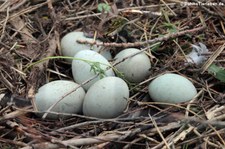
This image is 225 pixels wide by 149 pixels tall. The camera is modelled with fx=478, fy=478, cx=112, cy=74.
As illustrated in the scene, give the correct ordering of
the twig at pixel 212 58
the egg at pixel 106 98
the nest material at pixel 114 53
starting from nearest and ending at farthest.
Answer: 1. the nest material at pixel 114 53
2. the egg at pixel 106 98
3. the twig at pixel 212 58

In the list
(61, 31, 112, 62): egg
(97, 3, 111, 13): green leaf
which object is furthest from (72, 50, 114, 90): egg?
(97, 3, 111, 13): green leaf

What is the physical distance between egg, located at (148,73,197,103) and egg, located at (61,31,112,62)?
0.36 metres

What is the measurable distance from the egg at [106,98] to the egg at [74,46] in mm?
328

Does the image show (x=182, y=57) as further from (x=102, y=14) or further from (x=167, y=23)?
(x=102, y=14)

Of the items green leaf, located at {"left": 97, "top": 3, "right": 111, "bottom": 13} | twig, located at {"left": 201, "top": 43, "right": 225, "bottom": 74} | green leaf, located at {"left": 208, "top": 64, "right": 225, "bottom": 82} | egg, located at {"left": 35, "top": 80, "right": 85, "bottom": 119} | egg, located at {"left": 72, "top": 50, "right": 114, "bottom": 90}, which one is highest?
green leaf, located at {"left": 97, "top": 3, "right": 111, "bottom": 13}

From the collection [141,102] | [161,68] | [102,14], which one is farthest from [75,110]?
[102,14]

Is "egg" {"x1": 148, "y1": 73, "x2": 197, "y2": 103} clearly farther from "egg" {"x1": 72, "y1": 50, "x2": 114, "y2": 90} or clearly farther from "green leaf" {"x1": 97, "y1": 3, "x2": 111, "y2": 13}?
"green leaf" {"x1": 97, "y1": 3, "x2": 111, "y2": 13}

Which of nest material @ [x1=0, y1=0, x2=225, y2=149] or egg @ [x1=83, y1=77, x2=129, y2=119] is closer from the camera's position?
nest material @ [x1=0, y1=0, x2=225, y2=149]

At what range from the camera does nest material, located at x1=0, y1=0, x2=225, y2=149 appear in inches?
71.2

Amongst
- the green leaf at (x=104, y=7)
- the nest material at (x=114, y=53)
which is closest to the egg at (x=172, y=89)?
the nest material at (x=114, y=53)

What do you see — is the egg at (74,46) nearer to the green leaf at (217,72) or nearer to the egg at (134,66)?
the egg at (134,66)

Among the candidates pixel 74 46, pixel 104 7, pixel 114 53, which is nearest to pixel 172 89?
pixel 114 53

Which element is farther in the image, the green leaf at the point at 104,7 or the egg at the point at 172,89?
the green leaf at the point at 104,7

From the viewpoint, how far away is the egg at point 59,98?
198 centimetres
